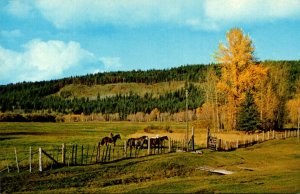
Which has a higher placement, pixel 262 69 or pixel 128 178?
pixel 262 69

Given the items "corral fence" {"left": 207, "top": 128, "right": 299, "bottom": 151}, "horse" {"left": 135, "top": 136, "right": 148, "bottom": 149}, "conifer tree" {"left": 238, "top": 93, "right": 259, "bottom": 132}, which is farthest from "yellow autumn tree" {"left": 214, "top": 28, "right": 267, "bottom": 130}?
"horse" {"left": 135, "top": 136, "right": 148, "bottom": 149}

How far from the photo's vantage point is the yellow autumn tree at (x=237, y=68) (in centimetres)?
7025

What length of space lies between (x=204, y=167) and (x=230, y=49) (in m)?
36.9

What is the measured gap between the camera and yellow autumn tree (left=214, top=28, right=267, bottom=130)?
230 ft

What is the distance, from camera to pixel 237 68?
71500 mm

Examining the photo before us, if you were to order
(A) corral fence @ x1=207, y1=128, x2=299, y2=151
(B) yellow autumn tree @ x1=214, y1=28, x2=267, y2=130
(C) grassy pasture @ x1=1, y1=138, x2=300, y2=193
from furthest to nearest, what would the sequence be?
(B) yellow autumn tree @ x1=214, y1=28, x2=267, y2=130 < (A) corral fence @ x1=207, y1=128, x2=299, y2=151 < (C) grassy pasture @ x1=1, y1=138, x2=300, y2=193

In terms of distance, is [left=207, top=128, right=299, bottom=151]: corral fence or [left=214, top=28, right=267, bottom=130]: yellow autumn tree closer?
[left=207, top=128, right=299, bottom=151]: corral fence

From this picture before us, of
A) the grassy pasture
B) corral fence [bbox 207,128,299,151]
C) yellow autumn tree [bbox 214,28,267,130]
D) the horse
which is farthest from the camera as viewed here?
yellow autumn tree [bbox 214,28,267,130]

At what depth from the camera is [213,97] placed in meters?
87.4

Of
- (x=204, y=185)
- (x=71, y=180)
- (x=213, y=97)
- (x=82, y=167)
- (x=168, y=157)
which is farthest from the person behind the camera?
(x=213, y=97)

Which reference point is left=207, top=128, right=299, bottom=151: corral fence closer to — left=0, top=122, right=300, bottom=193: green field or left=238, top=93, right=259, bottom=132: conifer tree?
left=238, top=93, right=259, bottom=132: conifer tree

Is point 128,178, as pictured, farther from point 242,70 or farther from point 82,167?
point 242,70

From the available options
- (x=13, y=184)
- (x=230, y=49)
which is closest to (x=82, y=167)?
(x=13, y=184)

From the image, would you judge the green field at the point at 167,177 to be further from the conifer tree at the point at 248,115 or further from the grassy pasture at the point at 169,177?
the conifer tree at the point at 248,115
